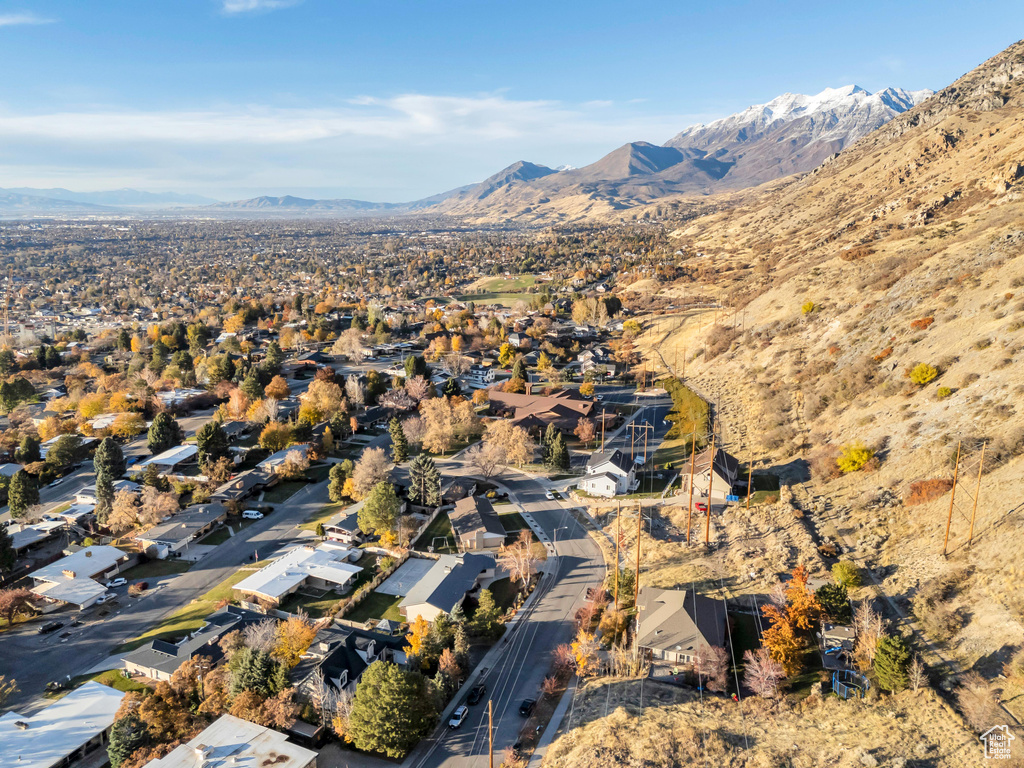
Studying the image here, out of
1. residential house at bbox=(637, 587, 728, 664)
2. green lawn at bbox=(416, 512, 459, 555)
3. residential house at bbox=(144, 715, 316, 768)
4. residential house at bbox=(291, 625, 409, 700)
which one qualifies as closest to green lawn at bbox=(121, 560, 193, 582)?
residential house at bbox=(291, 625, 409, 700)

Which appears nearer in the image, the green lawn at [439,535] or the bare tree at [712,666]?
the bare tree at [712,666]

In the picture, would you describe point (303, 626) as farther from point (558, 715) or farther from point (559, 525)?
point (559, 525)

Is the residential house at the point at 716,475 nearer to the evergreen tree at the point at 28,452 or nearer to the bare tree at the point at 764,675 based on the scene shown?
the bare tree at the point at 764,675

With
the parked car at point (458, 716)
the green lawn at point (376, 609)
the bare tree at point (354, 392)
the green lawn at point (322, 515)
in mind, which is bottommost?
the green lawn at point (376, 609)

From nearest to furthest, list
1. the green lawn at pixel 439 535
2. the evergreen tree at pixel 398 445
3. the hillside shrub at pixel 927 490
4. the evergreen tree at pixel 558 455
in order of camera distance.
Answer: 1. the hillside shrub at pixel 927 490
2. the green lawn at pixel 439 535
3. the evergreen tree at pixel 558 455
4. the evergreen tree at pixel 398 445

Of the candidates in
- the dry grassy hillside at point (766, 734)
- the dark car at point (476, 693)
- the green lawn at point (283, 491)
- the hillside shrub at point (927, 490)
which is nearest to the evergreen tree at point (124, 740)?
the dark car at point (476, 693)

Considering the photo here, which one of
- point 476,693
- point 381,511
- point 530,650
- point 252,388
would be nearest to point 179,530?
point 381,511

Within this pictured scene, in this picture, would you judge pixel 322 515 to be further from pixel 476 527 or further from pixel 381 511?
pixel 476 527
